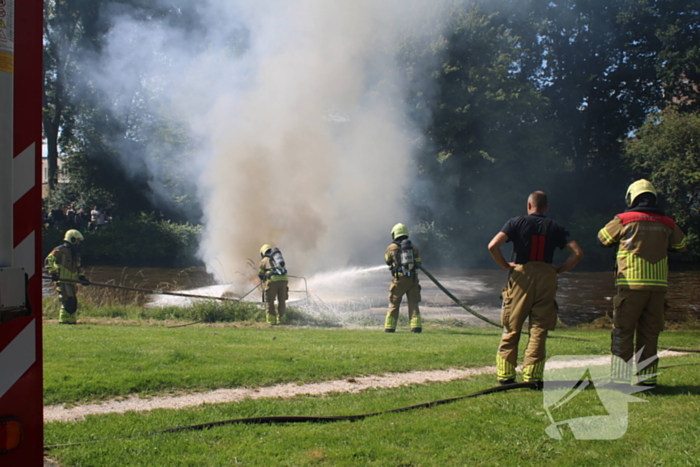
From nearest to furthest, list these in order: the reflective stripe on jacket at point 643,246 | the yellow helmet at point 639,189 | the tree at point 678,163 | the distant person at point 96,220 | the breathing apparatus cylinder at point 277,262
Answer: the reflective stripe on jacket at point 643,246
the yellow helmet at point 639,189
the breathing apparatus cylinder at point 277,262
the tree at point 678,163
the distant person at point 96,220

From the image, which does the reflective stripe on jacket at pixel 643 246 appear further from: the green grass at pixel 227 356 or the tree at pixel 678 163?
the tree at pixel 678 163

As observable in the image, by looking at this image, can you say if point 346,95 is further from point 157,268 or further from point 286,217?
point 157,268

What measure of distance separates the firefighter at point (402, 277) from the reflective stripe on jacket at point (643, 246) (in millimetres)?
5308

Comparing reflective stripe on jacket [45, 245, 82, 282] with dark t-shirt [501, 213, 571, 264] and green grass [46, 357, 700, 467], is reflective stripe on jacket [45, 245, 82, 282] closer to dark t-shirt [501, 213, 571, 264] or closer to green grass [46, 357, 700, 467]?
green grass [46, 357, 700, 467]

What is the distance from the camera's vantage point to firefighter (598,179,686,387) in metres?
5.15

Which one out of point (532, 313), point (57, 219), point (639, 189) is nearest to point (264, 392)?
point (532, 313)

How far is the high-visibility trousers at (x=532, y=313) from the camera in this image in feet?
17.0

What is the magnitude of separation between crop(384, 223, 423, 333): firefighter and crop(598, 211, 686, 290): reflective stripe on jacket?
5.31 meters

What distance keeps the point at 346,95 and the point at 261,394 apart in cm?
2324

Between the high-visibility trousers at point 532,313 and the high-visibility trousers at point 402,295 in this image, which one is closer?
the high-visibility trousers at point 532,313

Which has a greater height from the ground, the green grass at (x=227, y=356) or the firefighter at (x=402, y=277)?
the firefighter at (x=402, y=277)

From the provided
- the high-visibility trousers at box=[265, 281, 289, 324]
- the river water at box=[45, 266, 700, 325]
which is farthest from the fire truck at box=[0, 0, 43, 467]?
the river water at box=[45, 266, 700, 325]

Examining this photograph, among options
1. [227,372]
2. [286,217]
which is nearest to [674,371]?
[227,372]

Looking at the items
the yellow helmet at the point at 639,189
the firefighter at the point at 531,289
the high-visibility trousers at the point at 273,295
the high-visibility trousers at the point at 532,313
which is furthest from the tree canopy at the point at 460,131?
the high-visibility trousers at the point at 532,313
